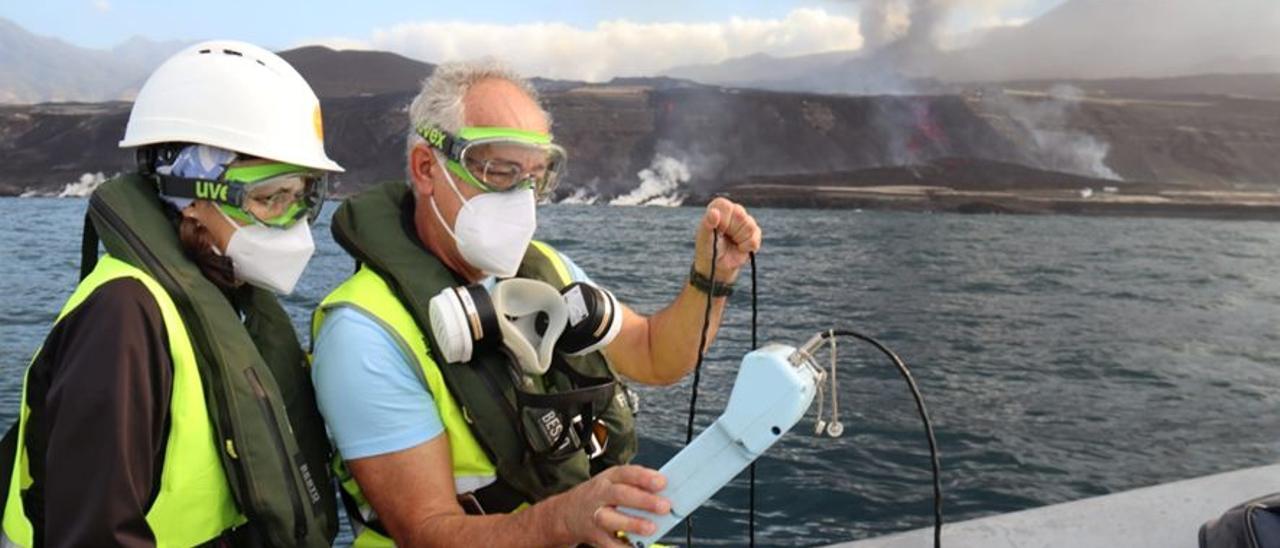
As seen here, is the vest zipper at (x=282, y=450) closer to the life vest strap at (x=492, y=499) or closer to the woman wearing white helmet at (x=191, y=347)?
the woman wearing white helmet at (x=191, y=347)

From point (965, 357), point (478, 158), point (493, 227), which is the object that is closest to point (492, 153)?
point (478, 158)

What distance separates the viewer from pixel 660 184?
315ft

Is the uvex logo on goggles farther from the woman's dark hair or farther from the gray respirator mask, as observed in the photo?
the gray respirator mask

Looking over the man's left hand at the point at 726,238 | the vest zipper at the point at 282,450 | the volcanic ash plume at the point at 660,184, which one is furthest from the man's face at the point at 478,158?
the volcanic ash plume at the point at 660,184

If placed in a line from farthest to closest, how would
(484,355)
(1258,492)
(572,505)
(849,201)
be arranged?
(849,201) < (1258,492) < (484,355) < (572,505)

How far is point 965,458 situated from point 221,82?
9713mm

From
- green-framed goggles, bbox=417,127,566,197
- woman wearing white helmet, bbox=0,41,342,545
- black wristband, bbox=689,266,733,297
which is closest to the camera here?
woman wearing white helmet, bbox=0,41,342,545

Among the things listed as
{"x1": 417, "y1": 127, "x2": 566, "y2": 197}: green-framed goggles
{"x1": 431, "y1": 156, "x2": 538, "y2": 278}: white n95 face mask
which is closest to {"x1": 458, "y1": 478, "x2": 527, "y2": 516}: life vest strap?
{"x1": 431, "y1": 156, "x2": 538, "y2": 278}: white n95 face mask

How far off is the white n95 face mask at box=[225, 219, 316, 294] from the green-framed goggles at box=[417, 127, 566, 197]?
1.04 feet

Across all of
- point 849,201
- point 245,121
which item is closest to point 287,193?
point 245,121

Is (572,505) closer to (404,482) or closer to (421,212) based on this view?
(404,482)

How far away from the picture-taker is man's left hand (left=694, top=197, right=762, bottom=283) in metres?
2.05

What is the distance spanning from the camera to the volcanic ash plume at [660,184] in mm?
93000

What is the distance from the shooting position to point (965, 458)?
10289 mm
